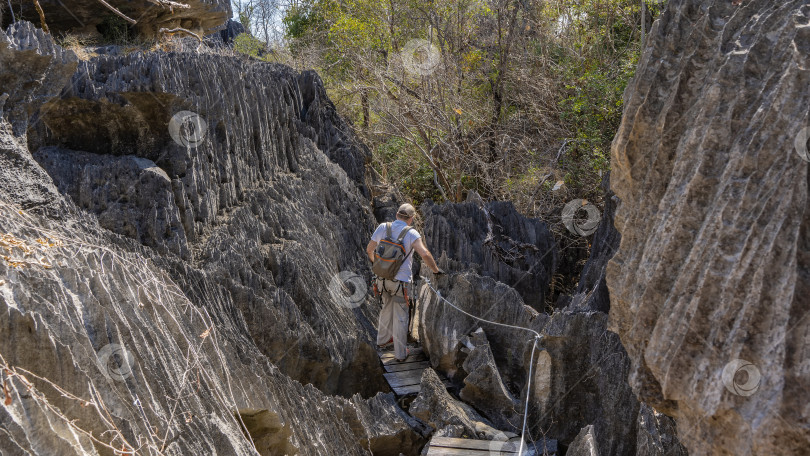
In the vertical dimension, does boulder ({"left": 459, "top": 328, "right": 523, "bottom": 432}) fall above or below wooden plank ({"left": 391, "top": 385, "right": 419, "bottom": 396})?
above

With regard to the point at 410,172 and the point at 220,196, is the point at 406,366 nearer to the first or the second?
the point at 220,196

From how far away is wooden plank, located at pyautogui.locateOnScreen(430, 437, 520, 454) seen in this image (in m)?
4.48

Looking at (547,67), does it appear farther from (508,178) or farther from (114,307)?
(114,307)

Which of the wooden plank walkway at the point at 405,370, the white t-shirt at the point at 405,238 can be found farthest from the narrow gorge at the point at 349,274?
the white t-shirt at the point at 405,238

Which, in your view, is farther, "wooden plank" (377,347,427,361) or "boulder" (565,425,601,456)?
"wooden plank" (377,347,427,361)
